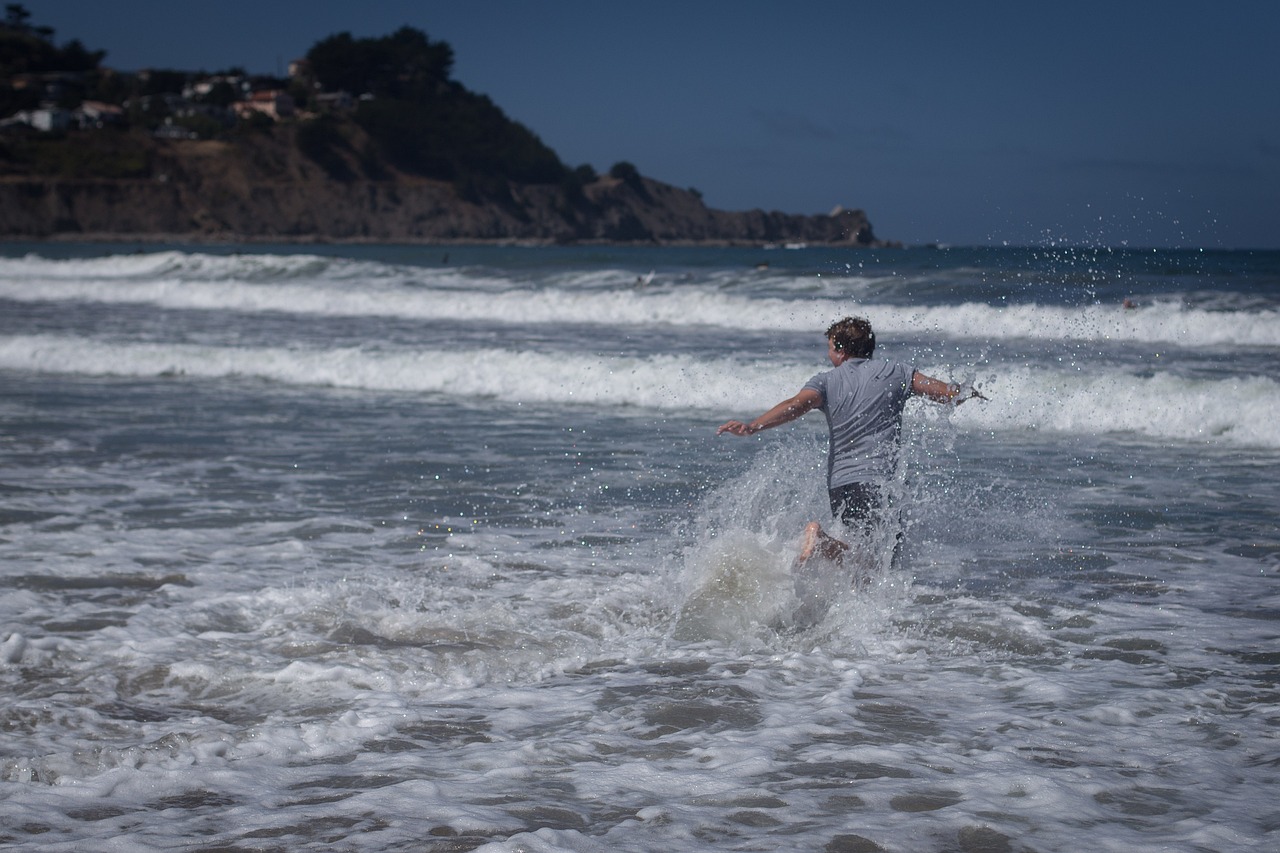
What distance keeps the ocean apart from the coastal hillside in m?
94.4

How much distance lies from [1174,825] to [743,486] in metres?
4.72

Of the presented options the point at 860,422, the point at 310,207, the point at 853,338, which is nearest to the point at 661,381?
the point at 853,338

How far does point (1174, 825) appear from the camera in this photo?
11.5 feet

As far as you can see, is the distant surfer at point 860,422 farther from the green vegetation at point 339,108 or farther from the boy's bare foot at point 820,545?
the green vegetation at point 339,108

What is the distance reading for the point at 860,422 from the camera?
231 inches

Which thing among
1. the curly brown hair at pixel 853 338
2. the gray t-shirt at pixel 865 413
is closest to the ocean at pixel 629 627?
the gray t-shirt at pixel 865 413

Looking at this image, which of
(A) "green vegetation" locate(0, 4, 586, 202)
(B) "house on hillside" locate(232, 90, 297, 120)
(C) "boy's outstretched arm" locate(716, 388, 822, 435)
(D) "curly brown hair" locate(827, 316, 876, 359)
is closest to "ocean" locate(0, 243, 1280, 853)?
(C) "boy's outstretched arm" locate(716, 388, 822, 435)

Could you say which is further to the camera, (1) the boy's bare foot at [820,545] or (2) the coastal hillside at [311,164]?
(2) the coastal hillside at [311,164]

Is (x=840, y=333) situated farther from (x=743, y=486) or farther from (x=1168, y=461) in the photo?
(x=1168, y=461)

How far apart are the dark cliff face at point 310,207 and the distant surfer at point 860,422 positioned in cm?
9650

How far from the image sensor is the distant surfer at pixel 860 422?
19.1ft

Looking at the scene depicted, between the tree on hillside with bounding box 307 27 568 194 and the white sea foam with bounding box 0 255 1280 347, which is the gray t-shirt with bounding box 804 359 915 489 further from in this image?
the tree on hillside with bounding box 307 27 568 194

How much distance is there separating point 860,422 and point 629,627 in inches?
62.8

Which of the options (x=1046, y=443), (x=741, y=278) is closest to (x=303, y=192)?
(x=741, y=278)
